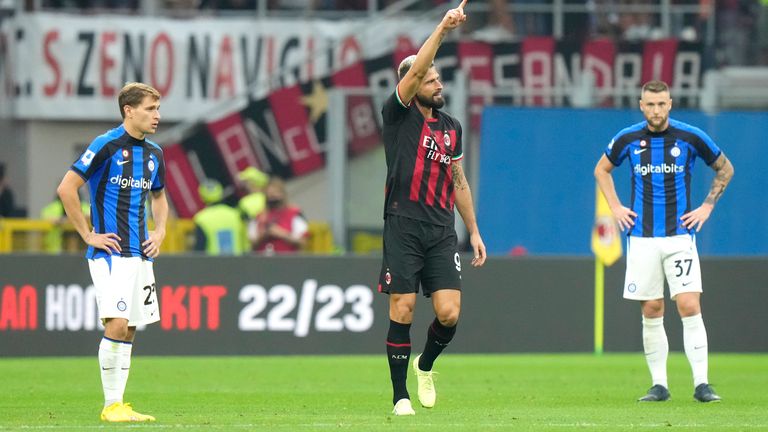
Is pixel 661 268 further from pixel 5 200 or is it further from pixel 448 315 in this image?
pixel 5 200

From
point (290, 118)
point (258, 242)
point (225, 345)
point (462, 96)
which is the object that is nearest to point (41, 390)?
point (225, 345)

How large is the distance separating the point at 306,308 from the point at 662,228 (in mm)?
6482

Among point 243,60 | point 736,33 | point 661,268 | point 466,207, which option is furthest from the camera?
point 243,60

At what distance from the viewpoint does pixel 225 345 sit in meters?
17.0

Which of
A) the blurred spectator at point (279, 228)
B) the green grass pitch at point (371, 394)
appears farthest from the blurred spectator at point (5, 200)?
the green grass pitch at point (371, 394)

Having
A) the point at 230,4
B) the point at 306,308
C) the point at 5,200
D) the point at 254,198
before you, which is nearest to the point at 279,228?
the point at 254,198

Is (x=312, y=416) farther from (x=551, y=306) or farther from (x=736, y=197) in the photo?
(x=736, y=197)

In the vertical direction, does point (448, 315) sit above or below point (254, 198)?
below

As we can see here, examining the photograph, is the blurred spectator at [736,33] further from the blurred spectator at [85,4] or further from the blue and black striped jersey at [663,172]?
the blue and black striped jersey at [663,172]

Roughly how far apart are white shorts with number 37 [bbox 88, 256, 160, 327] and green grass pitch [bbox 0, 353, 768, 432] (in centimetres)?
65

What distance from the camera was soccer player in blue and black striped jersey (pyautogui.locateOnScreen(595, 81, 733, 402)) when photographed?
1139cm

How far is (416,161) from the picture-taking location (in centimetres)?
996

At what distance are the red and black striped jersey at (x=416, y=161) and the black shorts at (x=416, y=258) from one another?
7 cm

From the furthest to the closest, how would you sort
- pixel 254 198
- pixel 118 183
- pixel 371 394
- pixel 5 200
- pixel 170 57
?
pixel 170 57 → pixel 5 200 → pixel 254 198 → pixel 371 394 → pixel 118 183
